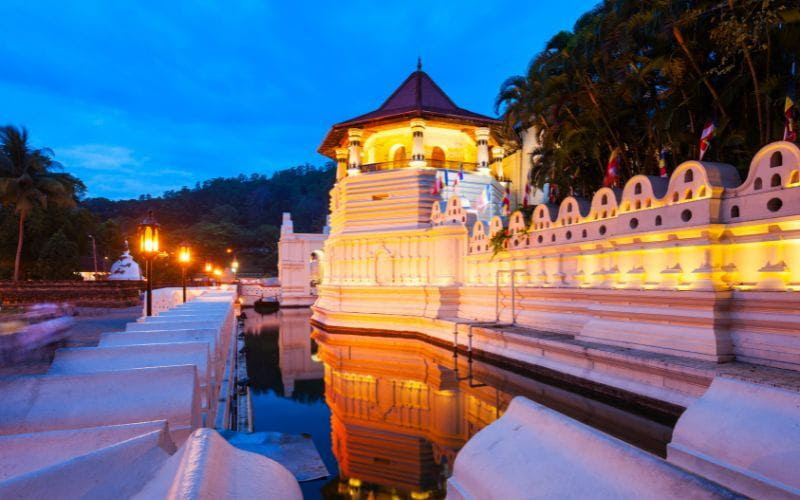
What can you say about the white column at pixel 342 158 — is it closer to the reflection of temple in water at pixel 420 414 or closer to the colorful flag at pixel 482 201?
the colorful flag at pixel 482 201

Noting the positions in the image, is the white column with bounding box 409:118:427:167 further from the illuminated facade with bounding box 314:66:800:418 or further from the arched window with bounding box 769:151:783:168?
the arched window with bounding box 769:151:783:168

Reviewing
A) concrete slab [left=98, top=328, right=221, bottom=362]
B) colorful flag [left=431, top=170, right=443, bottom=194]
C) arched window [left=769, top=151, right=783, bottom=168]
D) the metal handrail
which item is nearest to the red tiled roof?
the metal handrail

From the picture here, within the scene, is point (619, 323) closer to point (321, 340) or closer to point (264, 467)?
point (264, 467)

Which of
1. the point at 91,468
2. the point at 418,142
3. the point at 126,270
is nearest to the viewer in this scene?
the point at 91,468

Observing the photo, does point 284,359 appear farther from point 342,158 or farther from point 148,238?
point 342,158

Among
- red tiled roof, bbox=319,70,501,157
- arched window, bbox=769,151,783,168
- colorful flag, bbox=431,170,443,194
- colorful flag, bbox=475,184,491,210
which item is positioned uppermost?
red tiled roof, bbox=319,70,501,157

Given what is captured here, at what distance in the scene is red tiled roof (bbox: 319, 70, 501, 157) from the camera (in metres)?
18.2

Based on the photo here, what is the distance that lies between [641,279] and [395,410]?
15.5 feet

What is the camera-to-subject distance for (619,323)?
8.08 metres

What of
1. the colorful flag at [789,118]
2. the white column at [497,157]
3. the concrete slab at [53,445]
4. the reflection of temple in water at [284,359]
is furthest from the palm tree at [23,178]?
the colorful flag at [789,118]

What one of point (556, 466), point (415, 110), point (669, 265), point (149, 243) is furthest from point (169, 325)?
point (415, 110)

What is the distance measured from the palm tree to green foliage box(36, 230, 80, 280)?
1716 millimetres

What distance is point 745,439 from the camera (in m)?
2.34

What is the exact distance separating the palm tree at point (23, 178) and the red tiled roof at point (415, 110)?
13701 millimetres
